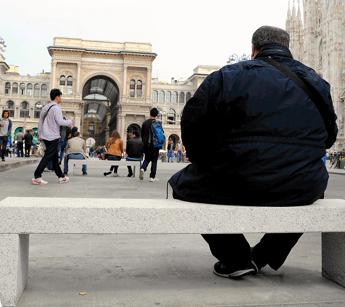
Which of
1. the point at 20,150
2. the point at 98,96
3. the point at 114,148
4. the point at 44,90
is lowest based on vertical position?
the point at 20,150

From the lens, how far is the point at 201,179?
A: 2465mm

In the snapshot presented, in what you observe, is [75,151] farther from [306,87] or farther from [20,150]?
[20,150]

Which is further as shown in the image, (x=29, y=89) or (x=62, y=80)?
(x=29, y=89)

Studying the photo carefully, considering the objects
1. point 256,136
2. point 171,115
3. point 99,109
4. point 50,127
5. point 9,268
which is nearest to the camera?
point 9,268

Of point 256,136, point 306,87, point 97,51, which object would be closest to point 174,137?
point 97,51

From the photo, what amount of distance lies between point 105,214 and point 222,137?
2.55 feet

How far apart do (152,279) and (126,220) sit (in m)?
0.58

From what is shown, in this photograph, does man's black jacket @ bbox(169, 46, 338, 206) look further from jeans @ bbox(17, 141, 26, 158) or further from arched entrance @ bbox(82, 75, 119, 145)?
arched entrance @ bbox(82, 75, 119, 145)

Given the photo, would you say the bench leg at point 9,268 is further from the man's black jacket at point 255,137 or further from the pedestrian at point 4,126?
the pedestrian at point 4,126

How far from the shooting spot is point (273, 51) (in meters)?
2.57

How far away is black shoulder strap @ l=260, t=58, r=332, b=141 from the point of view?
2.44m

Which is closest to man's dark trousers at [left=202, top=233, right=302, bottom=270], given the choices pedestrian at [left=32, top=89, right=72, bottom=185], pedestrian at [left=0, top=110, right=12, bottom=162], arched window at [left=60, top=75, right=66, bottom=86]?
pedestrian at [left=32, top=89, right=72, bottom=185]

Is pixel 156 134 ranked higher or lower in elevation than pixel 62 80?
lower

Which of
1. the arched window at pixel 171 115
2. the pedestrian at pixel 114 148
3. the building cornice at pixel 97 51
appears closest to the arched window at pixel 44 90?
the building cornice at pixel 97 51
